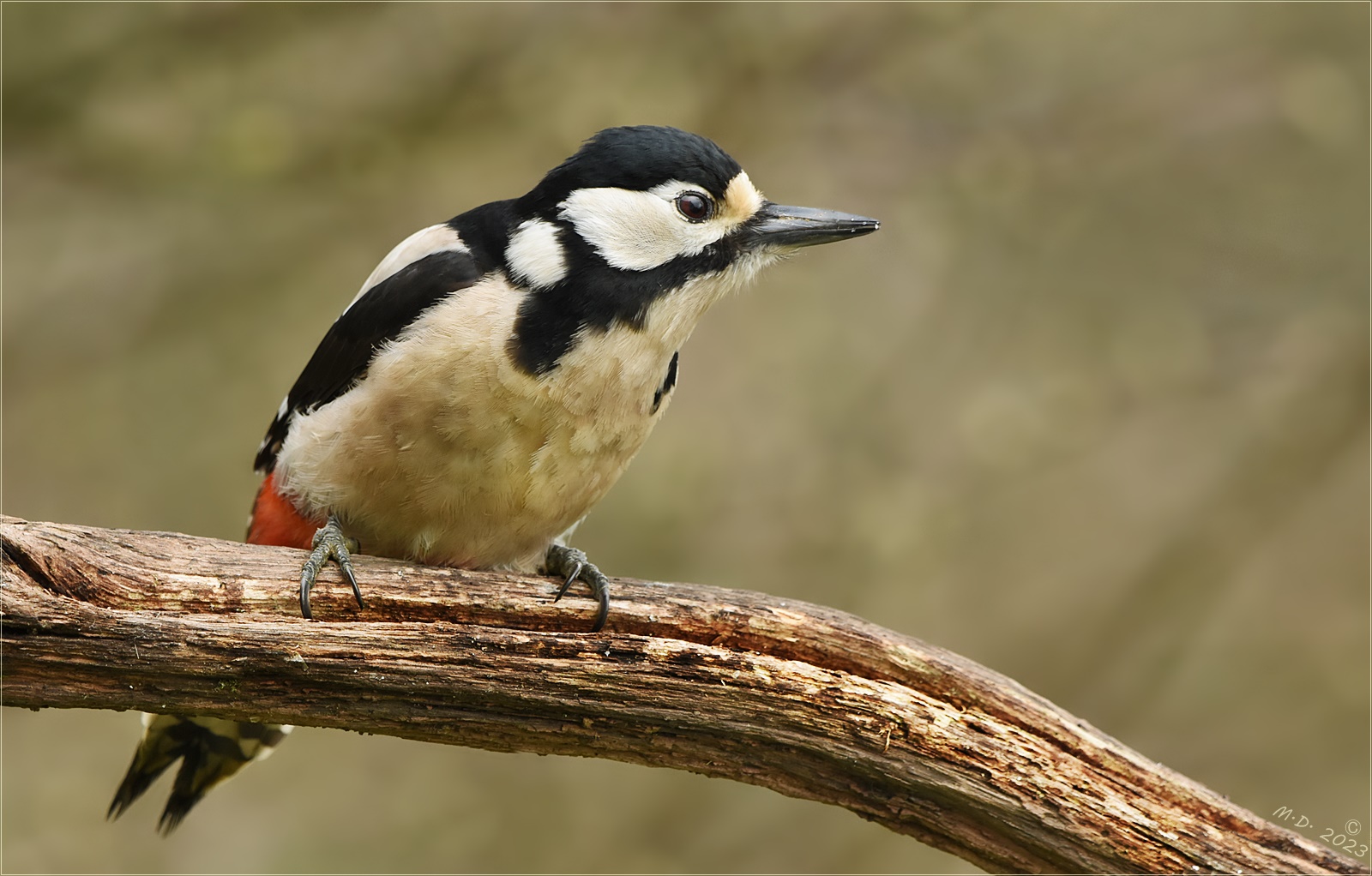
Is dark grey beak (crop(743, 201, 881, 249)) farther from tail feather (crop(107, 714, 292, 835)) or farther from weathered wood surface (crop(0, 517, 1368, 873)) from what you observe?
tail feather (crop(107, 714, 292, 835))

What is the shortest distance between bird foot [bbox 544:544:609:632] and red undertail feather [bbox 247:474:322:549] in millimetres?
712

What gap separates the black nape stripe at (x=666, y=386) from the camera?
3.49 meters

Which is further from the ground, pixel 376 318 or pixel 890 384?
pixel 890 384

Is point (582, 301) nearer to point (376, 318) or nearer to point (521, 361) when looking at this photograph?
point (521, 361)

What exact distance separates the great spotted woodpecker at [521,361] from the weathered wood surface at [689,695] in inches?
8.2

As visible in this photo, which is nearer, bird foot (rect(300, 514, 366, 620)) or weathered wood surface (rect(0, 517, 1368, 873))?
weathered wood surface (rect(0, 517, 1368, 873))

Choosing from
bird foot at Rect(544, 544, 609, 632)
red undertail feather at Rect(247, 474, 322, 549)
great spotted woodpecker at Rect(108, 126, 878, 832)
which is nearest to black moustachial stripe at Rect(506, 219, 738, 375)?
great spotted woodpecker at Rect(108, 126, 878, 832)

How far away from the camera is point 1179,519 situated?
21.3ft

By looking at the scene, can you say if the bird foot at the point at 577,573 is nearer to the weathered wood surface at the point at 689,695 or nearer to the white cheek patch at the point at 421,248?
the weathered wood surface at the point at 689,695

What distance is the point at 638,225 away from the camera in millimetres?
3385

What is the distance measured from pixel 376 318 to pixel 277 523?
2.54 feet

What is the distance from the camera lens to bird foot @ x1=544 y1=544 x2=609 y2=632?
3.12 metres

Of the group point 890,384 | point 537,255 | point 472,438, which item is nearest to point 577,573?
point 472,438

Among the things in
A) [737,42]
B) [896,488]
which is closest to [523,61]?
[737,42]
